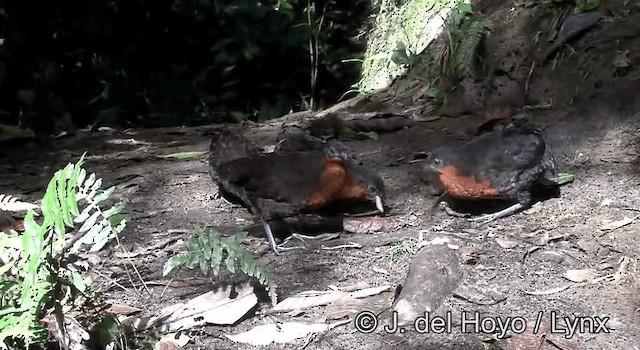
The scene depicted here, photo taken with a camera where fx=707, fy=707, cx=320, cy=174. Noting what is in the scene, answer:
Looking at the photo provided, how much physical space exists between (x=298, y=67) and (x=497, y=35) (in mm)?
3830

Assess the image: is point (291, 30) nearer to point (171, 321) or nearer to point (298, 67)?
point (298, 67)

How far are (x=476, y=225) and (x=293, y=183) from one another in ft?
3.02

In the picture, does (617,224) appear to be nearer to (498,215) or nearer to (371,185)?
(498,215)

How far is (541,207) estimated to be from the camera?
3557 millimetres

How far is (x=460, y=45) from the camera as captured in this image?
5.58 metres

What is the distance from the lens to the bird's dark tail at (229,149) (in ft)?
13.4

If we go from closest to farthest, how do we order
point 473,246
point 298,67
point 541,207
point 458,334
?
point 458,334, point 473,246, point 541,207, point 298,67

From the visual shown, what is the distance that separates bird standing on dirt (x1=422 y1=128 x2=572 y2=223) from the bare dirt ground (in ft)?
0.43

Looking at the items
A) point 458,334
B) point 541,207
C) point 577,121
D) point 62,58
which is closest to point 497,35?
point 577,121

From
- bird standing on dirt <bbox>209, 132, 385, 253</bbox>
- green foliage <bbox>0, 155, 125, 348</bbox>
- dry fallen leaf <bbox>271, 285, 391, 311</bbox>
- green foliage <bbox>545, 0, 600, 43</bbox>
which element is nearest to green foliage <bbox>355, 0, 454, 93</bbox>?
green foliage <bbox>545, 0, 600, 43</bbox>

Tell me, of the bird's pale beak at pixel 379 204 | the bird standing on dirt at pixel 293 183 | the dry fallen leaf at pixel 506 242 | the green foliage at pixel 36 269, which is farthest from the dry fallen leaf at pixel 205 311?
the dry fallen leaf at pixel 506 242

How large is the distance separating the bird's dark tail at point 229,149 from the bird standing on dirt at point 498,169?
1.14m

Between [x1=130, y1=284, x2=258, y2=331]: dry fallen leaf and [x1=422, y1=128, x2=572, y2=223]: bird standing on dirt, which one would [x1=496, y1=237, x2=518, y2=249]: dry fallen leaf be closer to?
[x1=422, y1=128, x2=572, y2=223]: bird standing on dirt

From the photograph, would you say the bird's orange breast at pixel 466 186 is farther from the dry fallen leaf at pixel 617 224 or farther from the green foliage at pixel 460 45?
the green foliage at pixel 460 45
